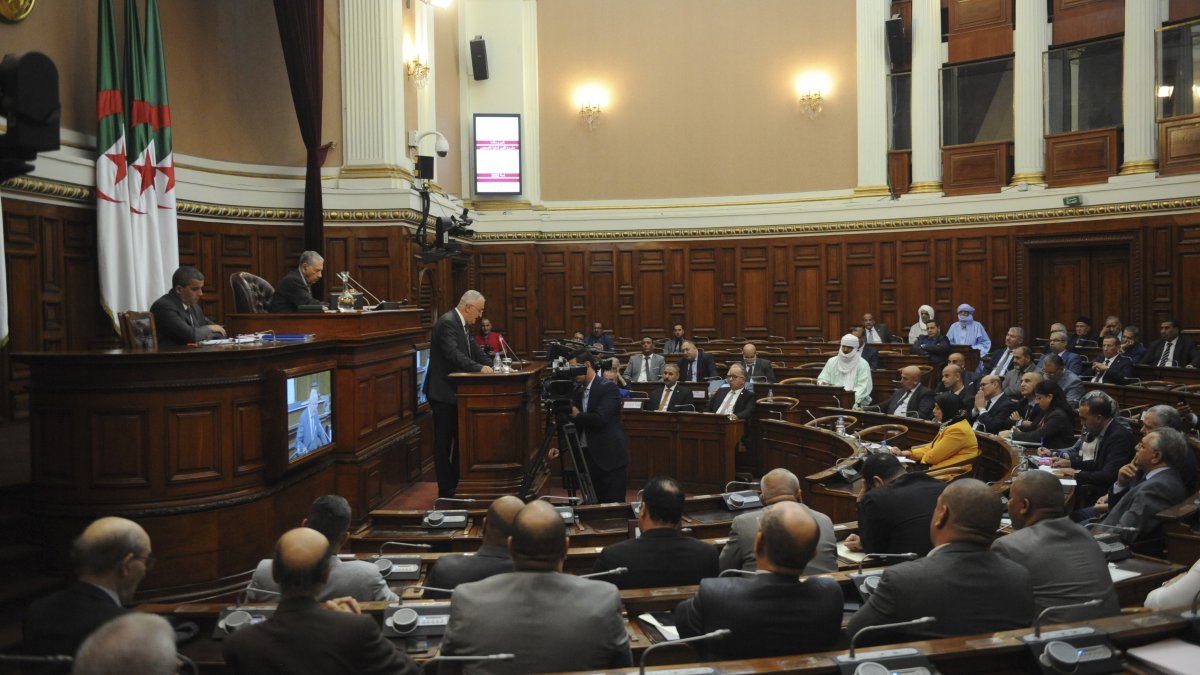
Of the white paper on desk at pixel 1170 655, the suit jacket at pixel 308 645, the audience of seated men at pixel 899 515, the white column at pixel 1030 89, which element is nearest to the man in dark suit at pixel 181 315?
the suit jacket at pixel 308 645

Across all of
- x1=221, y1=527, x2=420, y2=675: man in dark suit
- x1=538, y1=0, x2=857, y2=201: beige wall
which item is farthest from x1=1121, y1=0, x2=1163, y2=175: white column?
x1=221, y1=527, x2=420, y2=675: man in dark suit

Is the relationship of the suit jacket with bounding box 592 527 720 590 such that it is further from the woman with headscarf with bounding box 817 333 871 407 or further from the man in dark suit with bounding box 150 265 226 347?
the woman with headscarf with bounding box 817 333 871 407

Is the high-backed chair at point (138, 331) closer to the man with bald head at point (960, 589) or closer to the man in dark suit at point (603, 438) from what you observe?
the man in dark suit at point (603, 438)

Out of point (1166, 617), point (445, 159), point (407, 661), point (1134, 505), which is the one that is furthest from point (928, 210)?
point (407, 661)

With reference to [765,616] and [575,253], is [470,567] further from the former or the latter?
[575,253]

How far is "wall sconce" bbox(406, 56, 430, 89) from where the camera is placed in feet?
37.9

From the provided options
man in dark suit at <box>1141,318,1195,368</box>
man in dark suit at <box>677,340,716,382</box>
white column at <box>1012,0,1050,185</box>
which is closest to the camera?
man in dark suit at <box>1141,318,1195,368</box>

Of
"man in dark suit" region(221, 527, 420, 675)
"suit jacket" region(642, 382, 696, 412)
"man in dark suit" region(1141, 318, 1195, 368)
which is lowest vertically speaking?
"suit jacket" region(642, 382, 696, 412)

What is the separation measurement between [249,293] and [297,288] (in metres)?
0.54

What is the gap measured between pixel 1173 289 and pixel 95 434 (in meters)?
12.6

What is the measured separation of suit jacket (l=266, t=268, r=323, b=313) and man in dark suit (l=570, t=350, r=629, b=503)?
7.54 ft

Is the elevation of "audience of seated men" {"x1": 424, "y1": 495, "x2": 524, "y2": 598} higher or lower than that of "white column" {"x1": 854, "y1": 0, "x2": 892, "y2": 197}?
lower

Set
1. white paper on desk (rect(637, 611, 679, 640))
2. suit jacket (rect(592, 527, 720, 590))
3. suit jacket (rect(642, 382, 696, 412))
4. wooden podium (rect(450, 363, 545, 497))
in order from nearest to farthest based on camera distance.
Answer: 1. white paper on desk (rect(637, 611, 679, 640))
2. suit jacket (rect(592, 527, 720, 590))
3. wooden podium (rect(450, 363, 545, 497))
4. suit jacket (rect(642, 382, 696, 412))

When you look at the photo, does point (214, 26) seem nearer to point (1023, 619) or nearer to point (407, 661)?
point (407, 661)
